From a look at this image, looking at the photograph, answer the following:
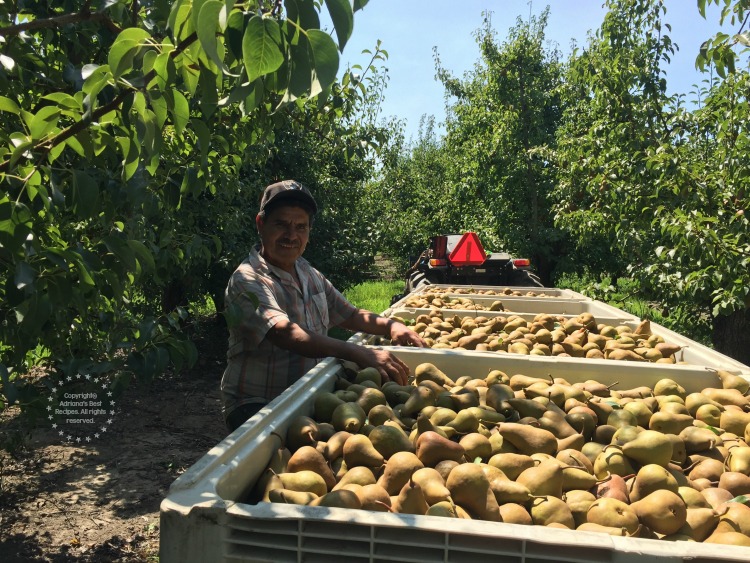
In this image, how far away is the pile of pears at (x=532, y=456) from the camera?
4.79ft

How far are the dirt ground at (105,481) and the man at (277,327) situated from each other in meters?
1.71

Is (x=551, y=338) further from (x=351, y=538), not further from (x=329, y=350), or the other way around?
(x=351, y=538)

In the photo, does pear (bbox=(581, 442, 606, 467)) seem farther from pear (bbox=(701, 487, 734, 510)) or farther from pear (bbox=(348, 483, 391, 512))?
pear (bbox=(348, 483, 391, 512))

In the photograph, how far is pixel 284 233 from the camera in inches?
114

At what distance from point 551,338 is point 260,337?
182 cm

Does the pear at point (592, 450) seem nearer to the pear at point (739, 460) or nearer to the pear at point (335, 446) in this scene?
the pear at point (739, 460)

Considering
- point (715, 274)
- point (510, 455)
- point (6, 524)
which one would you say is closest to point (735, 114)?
point (715, 274)

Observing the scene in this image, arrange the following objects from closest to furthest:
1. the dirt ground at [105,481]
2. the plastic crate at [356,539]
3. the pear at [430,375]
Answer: the plastic crate at [356,539] < the pear at [430,375] < the dirt ground at [105,481]

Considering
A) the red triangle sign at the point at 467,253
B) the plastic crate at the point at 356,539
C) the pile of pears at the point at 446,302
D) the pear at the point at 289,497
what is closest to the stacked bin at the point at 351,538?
the plastic crate at the point at 356,539

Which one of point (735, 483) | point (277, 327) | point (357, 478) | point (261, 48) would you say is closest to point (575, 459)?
point (735, 483)

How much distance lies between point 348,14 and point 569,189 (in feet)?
29.5

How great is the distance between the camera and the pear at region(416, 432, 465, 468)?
1.71 m

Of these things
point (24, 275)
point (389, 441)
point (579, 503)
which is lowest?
point (579, 503)

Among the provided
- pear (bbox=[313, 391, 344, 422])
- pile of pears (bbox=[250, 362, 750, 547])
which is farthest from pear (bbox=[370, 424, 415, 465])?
pear (bbox=[313, 391, 344, 422])
